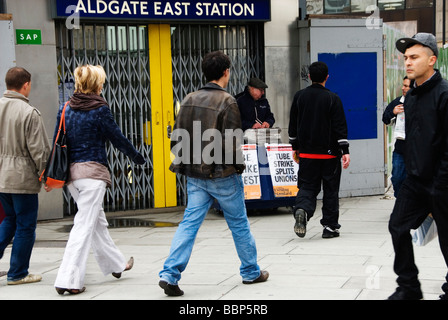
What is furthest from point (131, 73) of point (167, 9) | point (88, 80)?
point (88, 80)

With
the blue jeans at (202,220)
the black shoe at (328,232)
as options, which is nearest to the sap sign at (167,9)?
the black shoe at (328,232)

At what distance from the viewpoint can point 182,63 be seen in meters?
10.9

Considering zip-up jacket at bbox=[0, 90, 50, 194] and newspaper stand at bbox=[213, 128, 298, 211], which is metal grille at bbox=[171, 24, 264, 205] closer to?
newspaper stand at bbox=[213, 128, 298, 211]

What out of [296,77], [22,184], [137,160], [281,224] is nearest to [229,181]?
[137,160]

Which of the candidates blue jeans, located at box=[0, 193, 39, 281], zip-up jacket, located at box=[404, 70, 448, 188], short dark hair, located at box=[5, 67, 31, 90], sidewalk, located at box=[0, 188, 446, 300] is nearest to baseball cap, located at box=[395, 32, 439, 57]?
zip-up jacket, located at box=[404, 70, 448, 188]

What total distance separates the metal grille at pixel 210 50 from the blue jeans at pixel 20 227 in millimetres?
4761

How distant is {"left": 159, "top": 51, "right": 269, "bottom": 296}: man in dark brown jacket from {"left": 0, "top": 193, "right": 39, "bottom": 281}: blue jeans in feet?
4.37

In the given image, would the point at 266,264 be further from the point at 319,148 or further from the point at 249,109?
the point at 249,109

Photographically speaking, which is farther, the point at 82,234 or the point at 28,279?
the point at 28,279

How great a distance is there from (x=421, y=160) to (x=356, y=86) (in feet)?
21.5

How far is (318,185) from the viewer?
8.18m

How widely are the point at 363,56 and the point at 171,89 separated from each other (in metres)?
3.03

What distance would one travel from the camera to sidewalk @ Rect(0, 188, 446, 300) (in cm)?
565

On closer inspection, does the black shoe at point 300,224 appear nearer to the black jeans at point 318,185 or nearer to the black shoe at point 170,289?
the black jeans at point 318,185
